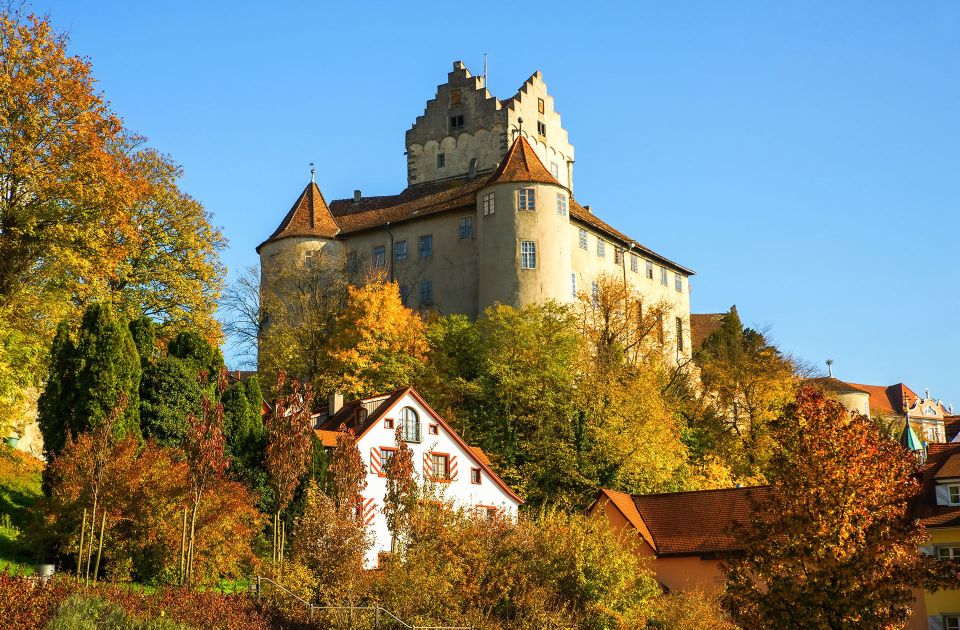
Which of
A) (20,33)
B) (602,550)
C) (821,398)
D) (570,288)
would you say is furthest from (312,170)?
(821,398)

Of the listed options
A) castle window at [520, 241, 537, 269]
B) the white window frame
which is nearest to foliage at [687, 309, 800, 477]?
castle window at [520, 241, 537, 269]

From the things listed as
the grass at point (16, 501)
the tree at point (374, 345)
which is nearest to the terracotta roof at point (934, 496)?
the tree at point (374, 345)

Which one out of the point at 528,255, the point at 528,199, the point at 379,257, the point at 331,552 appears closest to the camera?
the point at 331,552

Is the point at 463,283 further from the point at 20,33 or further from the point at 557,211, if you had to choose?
the point at 20,33

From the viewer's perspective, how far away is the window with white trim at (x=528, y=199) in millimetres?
64500

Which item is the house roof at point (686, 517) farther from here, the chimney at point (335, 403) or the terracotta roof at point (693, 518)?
the chimney at point (335, 403)

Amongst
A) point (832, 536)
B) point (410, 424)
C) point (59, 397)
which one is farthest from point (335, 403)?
point (832, 536)

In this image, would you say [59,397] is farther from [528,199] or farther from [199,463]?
[528,199]

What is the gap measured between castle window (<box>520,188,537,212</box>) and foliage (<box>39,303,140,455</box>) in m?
33.6

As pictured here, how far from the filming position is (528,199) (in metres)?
64.6

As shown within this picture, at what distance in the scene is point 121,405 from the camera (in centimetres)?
2872

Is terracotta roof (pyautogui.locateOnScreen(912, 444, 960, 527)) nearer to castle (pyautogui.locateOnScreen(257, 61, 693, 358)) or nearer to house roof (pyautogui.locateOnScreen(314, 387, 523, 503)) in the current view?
house roof (pyautogui.locateOnScreen(314, 387, 523, 503))

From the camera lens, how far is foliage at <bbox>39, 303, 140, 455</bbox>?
3259 centimetres

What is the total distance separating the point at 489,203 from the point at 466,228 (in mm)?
2676
